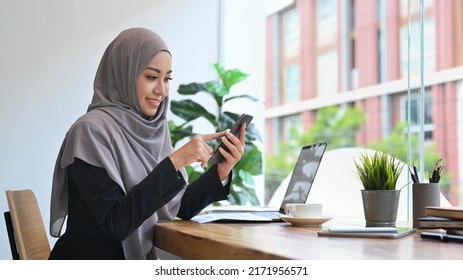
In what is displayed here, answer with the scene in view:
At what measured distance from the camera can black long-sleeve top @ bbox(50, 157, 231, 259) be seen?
1.47 m

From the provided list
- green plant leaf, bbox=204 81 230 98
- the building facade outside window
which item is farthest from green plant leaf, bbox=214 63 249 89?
the building facade outside window

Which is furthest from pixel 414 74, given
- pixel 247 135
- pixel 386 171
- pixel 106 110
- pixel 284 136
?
pixel 284 136

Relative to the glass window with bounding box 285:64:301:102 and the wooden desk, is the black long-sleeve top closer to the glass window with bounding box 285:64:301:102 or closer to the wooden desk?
the wooden desk

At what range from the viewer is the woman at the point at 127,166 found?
1481 mm

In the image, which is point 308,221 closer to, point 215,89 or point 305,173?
point 305,173

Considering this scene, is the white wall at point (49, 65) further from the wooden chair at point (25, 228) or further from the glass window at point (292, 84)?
the glass window at point (292, 84)

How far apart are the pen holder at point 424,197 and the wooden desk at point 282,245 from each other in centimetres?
18

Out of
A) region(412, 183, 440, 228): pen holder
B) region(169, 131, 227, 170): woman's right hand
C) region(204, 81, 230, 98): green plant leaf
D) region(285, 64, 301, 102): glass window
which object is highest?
region(285, 64, 301, 102): glass window

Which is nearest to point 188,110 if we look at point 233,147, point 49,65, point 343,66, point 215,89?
point 215,89

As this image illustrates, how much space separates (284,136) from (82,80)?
224 inches

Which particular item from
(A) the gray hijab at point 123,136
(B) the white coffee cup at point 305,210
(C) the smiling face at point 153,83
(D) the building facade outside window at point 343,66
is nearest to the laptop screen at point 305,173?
(B) the white coffee cup at point 305,210

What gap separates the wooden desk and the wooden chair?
48cm

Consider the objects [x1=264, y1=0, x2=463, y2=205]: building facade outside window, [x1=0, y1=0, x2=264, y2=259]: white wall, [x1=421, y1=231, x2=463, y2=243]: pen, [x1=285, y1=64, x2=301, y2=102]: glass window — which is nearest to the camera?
[x1=421, y1=231, x2=463, y2=243]: pen

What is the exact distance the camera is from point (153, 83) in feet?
5.75
